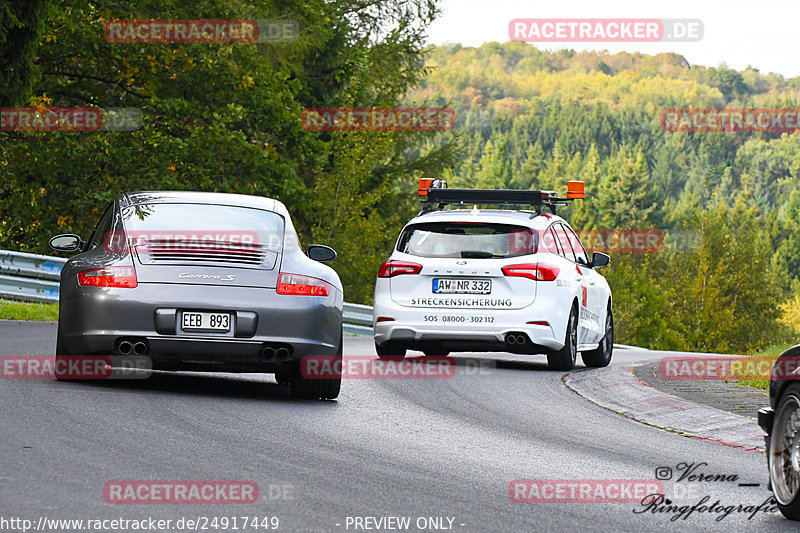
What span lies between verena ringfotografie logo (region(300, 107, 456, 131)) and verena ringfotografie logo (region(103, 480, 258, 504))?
32.5m

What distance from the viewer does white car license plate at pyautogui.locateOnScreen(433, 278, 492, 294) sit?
1476 cm

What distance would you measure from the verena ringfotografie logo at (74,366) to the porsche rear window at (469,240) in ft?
13.8

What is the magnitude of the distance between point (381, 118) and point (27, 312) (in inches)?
998

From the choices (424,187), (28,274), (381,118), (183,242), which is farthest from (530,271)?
(381,118)

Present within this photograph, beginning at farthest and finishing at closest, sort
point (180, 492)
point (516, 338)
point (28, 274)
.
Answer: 1. point (28, 274)
2. point (516, 338)
3. point (180, 492)

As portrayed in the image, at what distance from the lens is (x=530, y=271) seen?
14.7 m

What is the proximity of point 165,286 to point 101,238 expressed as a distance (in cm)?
121

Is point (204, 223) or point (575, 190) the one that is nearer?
point (204, 223)

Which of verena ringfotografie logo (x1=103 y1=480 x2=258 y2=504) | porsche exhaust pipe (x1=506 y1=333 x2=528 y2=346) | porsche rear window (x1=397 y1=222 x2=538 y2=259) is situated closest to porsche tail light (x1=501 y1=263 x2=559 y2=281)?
porsche rear window (x1=397 y1=222 x2=538 y2=259)

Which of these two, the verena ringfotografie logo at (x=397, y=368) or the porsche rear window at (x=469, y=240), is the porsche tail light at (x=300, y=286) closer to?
the verena ringfotografie logo at (x=397, y=368)

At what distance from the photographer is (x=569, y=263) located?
15500mm

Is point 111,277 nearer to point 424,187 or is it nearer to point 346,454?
point 346,454

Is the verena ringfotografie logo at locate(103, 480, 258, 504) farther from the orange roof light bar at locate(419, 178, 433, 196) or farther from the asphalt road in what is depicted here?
the orange roof light bar at locate(419, 178, 433, 196)

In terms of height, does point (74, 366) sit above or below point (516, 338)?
above
